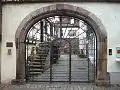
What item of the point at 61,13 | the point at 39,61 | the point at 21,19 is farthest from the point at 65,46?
the point at 21,19

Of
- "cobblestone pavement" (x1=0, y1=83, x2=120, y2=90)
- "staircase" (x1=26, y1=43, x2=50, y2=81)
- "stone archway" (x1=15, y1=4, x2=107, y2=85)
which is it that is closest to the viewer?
"cobblestone pavement" (x1=0, y1=83, x2=120, y2=90)

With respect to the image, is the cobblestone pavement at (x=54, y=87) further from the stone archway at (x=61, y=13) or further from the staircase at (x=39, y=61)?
the staircase at (x=39, y=61)

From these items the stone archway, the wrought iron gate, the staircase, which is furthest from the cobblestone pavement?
the staircase

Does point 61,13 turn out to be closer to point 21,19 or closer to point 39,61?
point 21,19

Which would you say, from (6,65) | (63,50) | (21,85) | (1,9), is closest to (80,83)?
(63,50)

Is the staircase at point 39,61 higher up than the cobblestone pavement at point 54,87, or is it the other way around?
the staircase at point 39,61

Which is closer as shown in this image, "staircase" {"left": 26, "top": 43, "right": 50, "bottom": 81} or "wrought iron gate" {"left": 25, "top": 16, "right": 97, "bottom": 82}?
"wrought iron gate" {"left": 25, "top": 16, "right": 97, "bottom": 82}

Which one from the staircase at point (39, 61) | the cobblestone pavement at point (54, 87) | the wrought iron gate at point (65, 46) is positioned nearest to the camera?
the cobblestone pavement at point (54, 87)

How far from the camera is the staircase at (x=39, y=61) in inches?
547

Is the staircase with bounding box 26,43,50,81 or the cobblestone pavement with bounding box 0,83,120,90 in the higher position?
the staircase with bounding box 26,43,50,81

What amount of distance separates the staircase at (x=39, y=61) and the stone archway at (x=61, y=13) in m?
0.99

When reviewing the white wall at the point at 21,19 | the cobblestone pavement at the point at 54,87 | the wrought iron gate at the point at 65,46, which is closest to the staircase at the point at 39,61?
the wrought iron gate at the point at 65,46

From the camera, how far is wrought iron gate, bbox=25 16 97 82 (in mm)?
12969

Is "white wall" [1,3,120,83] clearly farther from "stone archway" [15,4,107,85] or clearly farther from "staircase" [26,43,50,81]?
"staircase" [26,43,50,81]
